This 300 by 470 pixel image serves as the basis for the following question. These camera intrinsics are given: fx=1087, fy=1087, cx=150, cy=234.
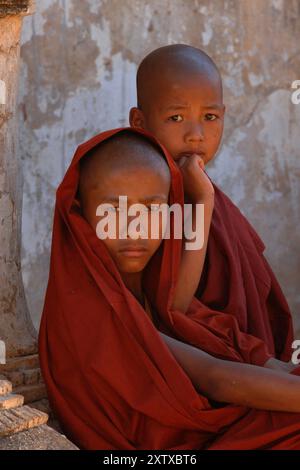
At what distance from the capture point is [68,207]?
3154mm

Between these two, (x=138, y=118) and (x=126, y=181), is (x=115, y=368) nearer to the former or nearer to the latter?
(x=126, y=181)

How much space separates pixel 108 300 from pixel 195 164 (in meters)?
0.64

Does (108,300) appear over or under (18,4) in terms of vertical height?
under

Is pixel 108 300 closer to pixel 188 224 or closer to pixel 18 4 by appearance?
pixel 188 224

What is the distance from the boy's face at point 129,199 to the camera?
3.14 m

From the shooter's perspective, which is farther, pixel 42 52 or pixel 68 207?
pixel 42 52

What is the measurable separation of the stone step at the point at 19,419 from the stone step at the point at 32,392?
18 centimetres

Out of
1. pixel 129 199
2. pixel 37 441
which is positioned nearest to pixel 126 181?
pixel 129 199

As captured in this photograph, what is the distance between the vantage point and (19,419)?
285 cm

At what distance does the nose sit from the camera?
3506 millimetres
